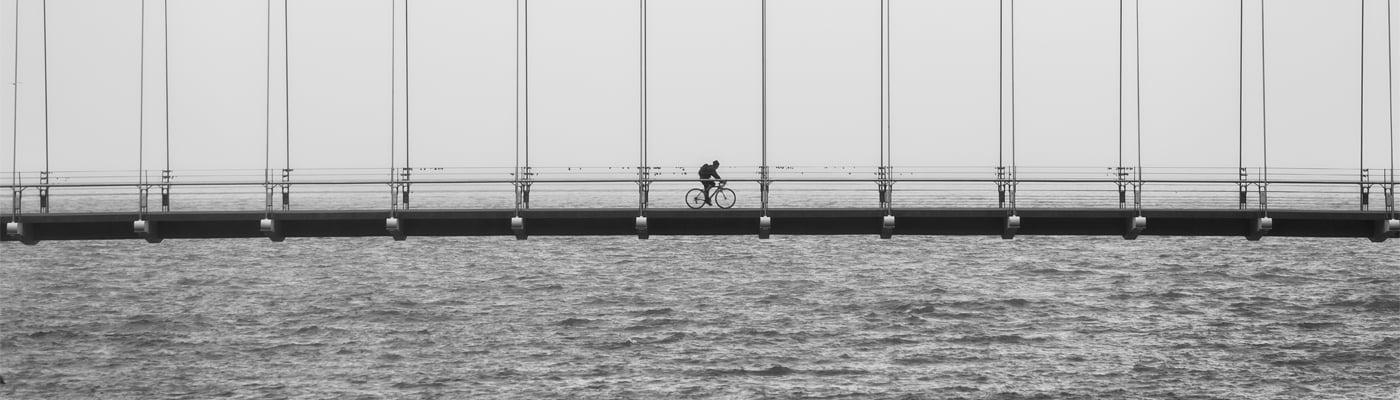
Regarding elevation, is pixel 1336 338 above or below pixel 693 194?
below

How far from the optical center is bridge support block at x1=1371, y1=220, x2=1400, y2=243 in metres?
38.6

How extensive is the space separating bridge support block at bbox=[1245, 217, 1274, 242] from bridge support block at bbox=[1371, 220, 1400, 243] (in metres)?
2.41

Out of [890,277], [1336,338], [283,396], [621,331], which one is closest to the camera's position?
[283,396]

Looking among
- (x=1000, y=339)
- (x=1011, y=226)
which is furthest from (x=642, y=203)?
(x=1000, y=339)

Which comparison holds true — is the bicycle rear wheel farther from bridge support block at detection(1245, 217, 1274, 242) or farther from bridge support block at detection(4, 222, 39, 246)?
bridge support block at detection(4, 222, 39, 246)

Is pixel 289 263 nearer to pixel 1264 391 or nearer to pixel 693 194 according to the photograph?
pixel 1264 391

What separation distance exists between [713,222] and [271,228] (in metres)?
9.87

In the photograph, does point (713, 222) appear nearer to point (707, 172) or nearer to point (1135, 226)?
point (707, 172)

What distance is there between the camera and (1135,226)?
38.4 metres

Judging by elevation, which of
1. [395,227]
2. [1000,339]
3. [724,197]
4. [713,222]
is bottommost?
[1000,339]

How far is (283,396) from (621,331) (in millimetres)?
30292

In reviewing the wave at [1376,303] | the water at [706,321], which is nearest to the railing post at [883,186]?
the water at [706,321]

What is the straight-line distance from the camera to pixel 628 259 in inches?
6147

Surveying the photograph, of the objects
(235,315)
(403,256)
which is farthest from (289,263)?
(235,315)
